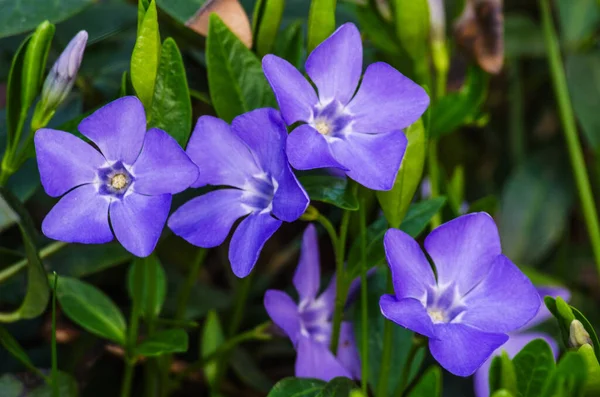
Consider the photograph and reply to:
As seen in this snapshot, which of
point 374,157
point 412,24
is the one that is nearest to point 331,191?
point 374,157

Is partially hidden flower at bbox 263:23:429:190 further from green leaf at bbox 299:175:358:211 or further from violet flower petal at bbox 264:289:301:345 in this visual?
violet flower petal at bbox 264:289:301:345

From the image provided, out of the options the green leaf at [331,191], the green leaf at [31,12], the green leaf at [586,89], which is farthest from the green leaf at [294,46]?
the green leaf at [586,89]

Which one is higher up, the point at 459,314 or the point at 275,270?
the point at 459,314

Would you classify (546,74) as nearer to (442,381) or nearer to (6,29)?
(442,381)

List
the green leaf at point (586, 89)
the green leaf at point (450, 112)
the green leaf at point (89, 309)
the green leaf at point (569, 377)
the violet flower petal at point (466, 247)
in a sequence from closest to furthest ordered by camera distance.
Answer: the green leaf at point (569, 377) < the violet flower petal at point (466, 247) < the green leaf at point (89, 309) < the green leaf at point (450, 112) < the green leaf at point (586, 89)

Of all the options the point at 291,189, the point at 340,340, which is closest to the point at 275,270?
the point at 340,340

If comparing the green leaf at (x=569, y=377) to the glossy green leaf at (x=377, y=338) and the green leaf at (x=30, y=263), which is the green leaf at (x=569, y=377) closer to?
the glossy green leaf at (x=377, y=338)

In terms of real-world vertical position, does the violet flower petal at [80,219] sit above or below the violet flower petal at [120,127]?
below
